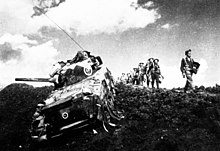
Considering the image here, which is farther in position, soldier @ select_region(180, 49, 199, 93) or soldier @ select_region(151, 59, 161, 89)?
soldier @ select_region(151, 59, 161, 89)

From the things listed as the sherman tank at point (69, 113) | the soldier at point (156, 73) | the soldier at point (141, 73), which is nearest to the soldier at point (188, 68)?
the soldier at point (156, 73)

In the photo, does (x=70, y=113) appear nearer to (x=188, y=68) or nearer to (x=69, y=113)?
(x=69, y=113)

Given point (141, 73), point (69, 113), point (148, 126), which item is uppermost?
point (141, 73)

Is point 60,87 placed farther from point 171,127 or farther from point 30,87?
point 30,87

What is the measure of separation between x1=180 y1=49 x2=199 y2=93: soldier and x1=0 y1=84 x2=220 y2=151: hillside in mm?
733

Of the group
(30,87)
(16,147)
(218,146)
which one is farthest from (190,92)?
(30,87)

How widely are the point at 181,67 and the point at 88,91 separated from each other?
7.19 m

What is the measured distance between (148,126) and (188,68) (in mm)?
4338

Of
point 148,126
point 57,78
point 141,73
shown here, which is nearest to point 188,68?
point 148,126

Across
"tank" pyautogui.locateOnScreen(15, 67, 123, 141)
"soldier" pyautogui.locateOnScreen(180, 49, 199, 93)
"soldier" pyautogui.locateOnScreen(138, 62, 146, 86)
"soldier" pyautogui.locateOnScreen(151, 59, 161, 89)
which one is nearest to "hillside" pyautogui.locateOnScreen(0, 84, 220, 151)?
"tank" pyautogui.locateOnScreen(15, 67, 123, 141)

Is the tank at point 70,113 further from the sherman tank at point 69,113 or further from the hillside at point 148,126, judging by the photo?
the hillside at point 148,126

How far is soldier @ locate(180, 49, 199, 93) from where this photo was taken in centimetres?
1242

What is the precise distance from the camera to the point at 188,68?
12422 millimetres

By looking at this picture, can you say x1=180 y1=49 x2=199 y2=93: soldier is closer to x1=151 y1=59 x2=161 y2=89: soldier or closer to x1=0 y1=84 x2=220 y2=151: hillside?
x1=0 y1=84 x2=220 y2=151: hillside
